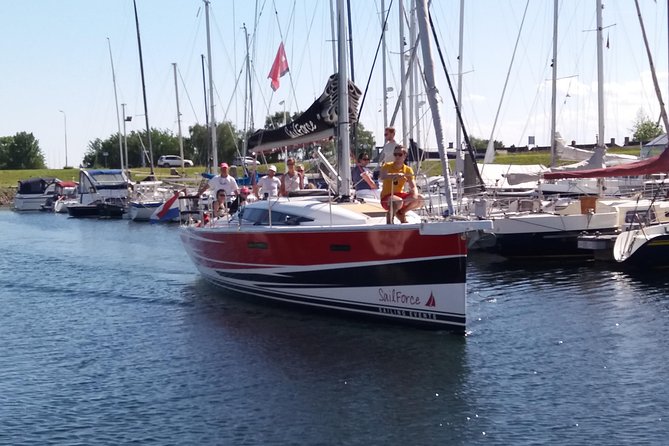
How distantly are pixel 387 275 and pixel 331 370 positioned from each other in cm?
256

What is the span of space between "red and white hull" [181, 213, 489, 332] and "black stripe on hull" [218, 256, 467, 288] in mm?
17

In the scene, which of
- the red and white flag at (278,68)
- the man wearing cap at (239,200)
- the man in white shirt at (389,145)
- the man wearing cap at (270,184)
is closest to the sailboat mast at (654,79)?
the red and white flag at (278,68)

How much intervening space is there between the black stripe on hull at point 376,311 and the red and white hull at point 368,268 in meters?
0.02

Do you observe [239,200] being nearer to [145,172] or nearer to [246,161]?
[246,161]

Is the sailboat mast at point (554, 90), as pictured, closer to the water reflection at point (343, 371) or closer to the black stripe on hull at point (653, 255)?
the black stripe on hull at point (653, 255)

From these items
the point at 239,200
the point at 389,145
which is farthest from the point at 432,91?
→ the point at 239,200

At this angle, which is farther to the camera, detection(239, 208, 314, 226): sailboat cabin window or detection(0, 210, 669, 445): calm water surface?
detection(239, 208, 314, 226): sailboat cabin window

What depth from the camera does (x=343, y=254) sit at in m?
17.0

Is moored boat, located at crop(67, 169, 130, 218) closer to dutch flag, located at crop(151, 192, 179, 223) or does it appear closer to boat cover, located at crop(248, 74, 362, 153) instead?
dutch flag, located at crop(151, 192, 179, 223)

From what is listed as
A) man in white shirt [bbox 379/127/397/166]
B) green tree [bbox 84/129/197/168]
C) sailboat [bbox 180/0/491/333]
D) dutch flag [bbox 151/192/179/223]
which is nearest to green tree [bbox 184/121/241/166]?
green tree [bbox 84/129/197/168]

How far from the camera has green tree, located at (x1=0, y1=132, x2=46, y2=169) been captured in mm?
125000

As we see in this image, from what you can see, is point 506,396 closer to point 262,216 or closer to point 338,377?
point 338,377

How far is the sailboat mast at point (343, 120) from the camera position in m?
18.7

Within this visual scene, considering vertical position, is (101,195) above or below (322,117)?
below
